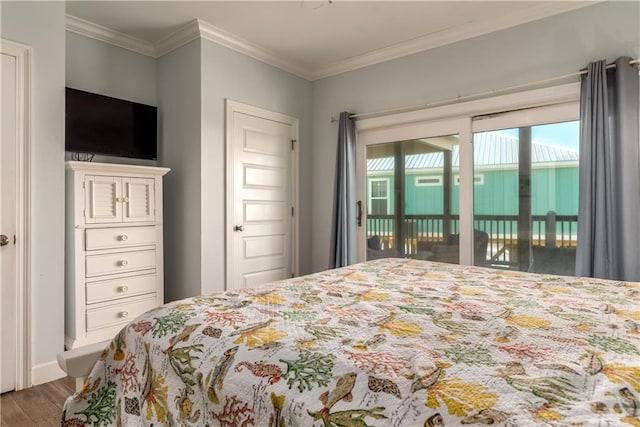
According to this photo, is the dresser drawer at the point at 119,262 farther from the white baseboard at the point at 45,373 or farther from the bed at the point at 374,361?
the bed at the point at 374,361

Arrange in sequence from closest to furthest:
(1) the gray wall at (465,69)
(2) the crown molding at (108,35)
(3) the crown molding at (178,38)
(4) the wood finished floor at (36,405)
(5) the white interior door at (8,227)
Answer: (4) the wood finished floor at (36,405), (5) the white interior door at (8,227), (1) the gray wall at (465,69), (2) the crown molding at (108,35), (3) the crown molding at (178,38)

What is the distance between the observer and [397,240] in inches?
149

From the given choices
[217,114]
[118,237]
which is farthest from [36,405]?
[217,114]

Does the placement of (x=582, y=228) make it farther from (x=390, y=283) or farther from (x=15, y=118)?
(x=15, y=118)

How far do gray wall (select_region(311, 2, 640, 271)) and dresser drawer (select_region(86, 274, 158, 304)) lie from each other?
180 centimetres

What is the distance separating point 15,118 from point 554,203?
150 inches

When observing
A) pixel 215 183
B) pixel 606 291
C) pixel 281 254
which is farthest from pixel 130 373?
pixel 281 254

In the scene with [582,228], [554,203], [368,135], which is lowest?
[582,228]

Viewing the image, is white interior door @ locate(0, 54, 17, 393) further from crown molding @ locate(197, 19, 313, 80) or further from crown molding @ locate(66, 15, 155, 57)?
crown molding @ locate(197, 19, 313, 80)

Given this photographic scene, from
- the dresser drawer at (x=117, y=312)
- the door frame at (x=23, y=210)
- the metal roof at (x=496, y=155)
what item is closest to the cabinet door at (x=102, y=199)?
the door frame at (x=23, y=210)

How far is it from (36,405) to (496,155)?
3.65 meters

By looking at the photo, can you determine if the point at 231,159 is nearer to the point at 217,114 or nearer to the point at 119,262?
the point at 217,114

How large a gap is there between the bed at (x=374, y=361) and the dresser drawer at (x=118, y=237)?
1.86 metres

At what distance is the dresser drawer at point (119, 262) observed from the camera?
2789mm
